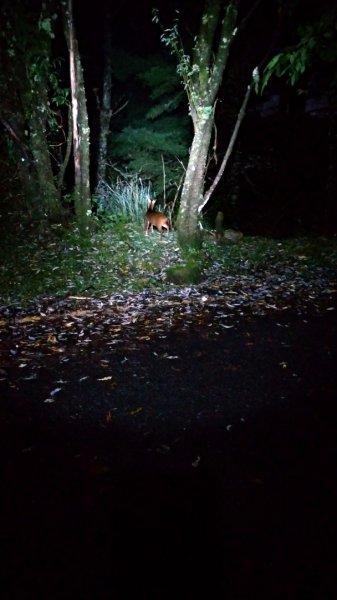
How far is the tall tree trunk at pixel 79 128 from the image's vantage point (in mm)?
8055

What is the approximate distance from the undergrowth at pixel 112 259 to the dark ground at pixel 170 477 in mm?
2497

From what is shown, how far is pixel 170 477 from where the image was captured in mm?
2557

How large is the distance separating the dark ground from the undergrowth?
2.50m

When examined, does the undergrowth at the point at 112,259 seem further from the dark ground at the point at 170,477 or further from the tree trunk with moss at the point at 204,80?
the dark ground at the point at 170,477

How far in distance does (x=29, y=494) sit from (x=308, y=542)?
1.56 meters

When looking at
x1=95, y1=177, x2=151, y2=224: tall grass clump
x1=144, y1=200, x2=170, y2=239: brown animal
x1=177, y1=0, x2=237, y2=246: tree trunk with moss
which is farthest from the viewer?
x1=95, y1=177, x2=151, y2=224: tall grass clump

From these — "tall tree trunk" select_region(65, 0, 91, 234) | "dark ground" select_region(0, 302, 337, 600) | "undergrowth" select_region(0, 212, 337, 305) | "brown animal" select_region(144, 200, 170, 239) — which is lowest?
"dark ground" select_region(0, 302, 337, 600)

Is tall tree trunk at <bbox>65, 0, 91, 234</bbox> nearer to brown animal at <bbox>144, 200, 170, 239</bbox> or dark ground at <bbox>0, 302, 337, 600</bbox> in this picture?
brown animal at <bbox>144, 200, 170, 239</bbox>

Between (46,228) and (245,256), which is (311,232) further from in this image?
(46,228)

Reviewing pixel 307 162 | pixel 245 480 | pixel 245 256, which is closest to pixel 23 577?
pixel 245 480

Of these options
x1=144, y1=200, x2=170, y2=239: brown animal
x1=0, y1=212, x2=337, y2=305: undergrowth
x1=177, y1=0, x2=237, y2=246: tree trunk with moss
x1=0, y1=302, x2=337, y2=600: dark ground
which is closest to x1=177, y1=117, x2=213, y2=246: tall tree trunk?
x1=177, y1=0, x2=237, y2=246: tree trunk with moss

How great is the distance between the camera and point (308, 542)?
2068 mm

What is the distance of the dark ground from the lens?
6.37 ft

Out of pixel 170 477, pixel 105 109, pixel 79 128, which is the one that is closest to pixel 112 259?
pixel 79 128
